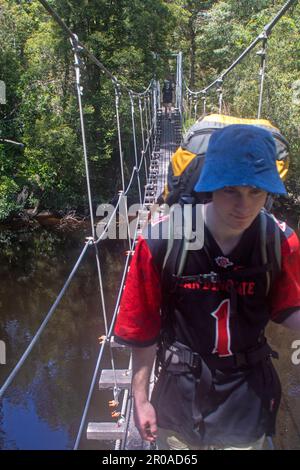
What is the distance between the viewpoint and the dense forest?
6809mm

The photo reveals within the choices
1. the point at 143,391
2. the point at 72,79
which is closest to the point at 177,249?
the point at 143,391

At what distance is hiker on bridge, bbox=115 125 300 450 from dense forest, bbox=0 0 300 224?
5.90m

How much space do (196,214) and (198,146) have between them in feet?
0.79

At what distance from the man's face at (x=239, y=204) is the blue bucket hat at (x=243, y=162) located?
1 cm

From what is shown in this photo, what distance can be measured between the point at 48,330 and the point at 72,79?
13.3 feet

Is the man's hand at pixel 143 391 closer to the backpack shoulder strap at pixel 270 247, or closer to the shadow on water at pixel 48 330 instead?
the backpack shoulder strap at pixel 270 247

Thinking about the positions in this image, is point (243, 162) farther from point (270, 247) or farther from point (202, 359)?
point (202, 359)

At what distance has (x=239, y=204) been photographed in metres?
0.53

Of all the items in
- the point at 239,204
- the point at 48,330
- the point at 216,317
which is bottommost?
the point at 48,330

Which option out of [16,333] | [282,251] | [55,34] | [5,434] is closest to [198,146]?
[282,251]

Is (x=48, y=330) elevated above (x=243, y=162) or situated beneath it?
situated beneath

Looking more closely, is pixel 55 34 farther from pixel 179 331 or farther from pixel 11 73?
pixel 179 331

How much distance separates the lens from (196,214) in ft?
1.91

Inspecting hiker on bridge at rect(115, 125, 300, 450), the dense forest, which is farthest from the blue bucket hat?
the dense forest
